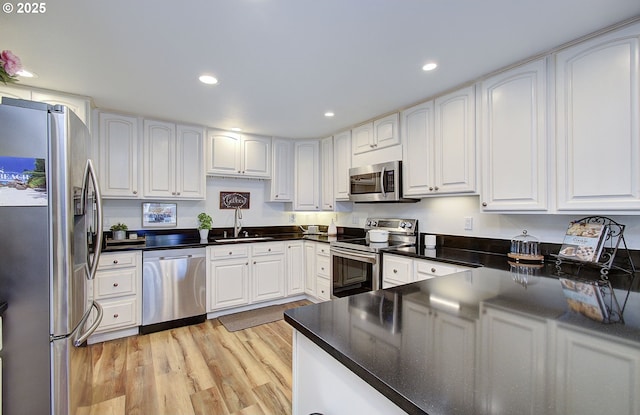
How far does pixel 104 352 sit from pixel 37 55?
7.73ft

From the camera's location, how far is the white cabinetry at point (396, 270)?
2.46 m

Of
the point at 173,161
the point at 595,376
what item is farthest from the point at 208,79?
the point at 595,376

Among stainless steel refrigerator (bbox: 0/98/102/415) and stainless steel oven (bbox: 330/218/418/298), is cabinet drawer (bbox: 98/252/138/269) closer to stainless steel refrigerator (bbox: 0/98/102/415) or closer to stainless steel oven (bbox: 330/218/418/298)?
stainless steel refrigerator (bbox: 0/98/102/415)

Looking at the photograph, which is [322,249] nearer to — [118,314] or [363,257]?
[363,257]

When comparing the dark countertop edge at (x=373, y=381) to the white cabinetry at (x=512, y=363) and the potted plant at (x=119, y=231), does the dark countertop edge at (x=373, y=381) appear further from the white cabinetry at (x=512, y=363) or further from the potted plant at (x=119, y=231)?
the potted plant at (x=119, y=231)

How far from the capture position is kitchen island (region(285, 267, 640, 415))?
0.53 meters

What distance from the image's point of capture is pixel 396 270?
8.43 feet

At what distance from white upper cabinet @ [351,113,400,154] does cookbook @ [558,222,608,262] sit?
1618 millimetres

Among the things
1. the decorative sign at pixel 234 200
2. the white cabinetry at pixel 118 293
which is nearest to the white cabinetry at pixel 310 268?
the decorative sign at pixel 234 200

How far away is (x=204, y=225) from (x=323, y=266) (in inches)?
61.1

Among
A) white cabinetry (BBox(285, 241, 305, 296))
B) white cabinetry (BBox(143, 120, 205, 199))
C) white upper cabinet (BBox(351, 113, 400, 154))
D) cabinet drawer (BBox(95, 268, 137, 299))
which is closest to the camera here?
cabinet drawer (BBox(95, 268, 137, 299))

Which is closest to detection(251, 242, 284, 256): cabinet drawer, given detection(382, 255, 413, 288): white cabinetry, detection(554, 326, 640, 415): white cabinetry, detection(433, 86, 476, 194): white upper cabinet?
detection(382, 255, 413, 288): white cabinetry

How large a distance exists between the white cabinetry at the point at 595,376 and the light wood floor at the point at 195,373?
1635mm

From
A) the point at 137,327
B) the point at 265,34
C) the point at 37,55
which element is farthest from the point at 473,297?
the point at 137,327
